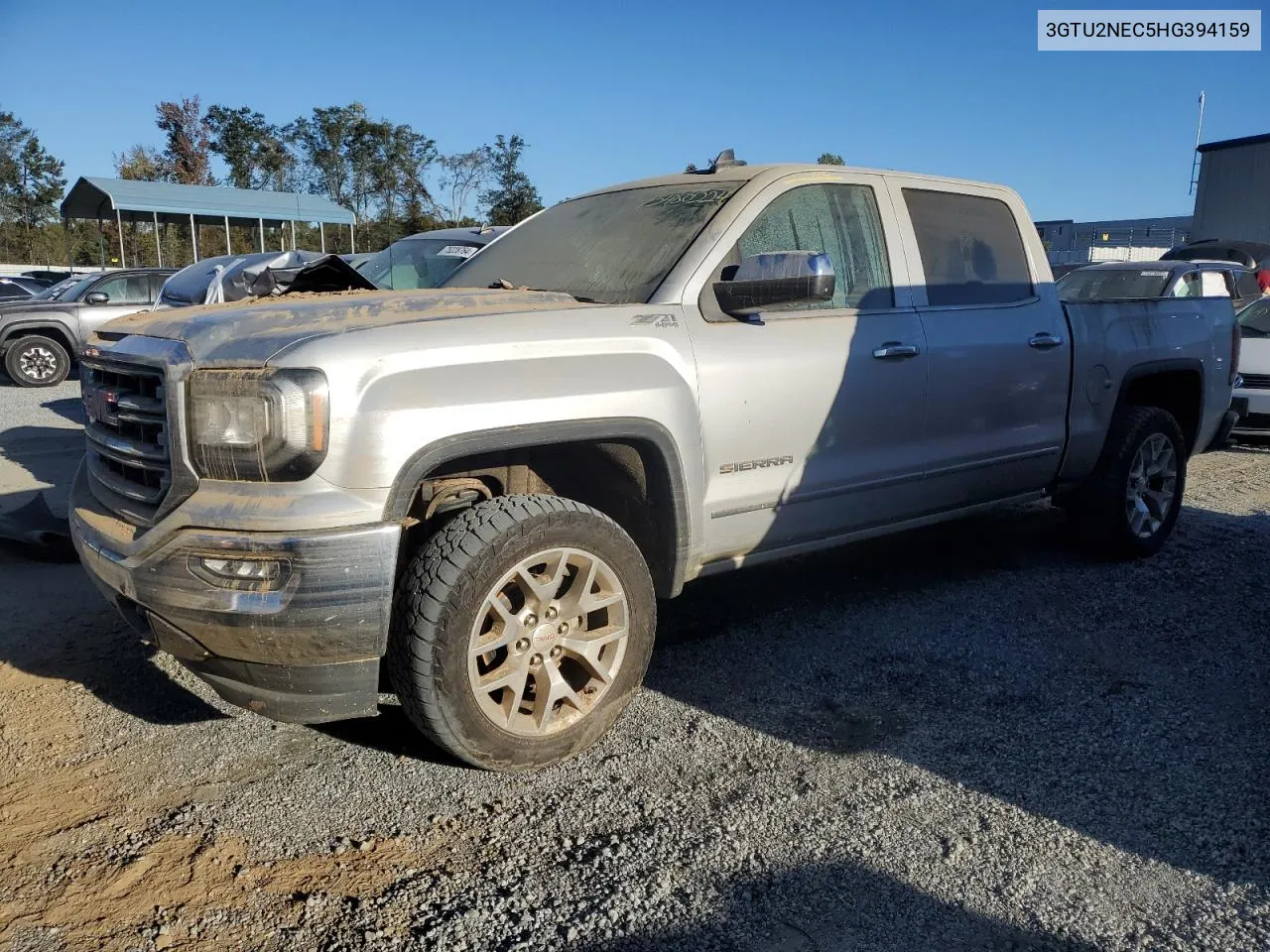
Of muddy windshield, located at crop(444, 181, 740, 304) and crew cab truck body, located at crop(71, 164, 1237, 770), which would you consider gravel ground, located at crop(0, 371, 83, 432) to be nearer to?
muddy windshield, located at crop(444, 181, 740, 304)

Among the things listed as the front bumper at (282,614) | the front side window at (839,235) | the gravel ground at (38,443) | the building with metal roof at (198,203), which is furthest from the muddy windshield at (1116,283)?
the building with metal roof at (198,203)

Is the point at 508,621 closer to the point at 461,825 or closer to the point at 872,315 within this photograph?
the point at 461,825

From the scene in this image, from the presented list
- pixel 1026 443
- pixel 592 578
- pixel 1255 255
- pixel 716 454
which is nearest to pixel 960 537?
pixel 1026 443

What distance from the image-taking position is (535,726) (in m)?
3.18

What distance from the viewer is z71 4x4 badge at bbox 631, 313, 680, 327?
344 centimetres

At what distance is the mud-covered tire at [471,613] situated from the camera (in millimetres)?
2910

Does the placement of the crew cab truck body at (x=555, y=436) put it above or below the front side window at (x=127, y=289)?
below

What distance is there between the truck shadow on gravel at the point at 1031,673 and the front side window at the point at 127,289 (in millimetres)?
12164

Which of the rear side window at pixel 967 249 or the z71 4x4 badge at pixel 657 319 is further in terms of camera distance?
the rear side window at pixel 967 249

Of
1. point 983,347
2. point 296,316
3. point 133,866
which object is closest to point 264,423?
point 296,316

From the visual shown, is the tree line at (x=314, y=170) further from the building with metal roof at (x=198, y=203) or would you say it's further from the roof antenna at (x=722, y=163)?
the roof antenna at (x=722, y=163)

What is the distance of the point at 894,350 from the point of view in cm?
415

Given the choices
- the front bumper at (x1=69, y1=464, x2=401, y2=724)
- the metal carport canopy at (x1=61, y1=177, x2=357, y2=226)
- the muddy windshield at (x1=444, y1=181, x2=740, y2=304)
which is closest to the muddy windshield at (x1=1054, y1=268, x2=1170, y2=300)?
the muddy windshield at (x1=444, y1=181, x2=740, y2=304)

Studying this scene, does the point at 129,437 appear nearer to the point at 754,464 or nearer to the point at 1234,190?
the point at 754,464
